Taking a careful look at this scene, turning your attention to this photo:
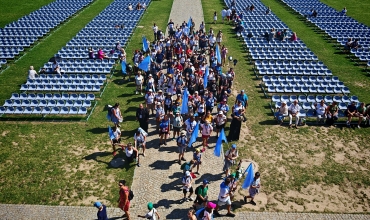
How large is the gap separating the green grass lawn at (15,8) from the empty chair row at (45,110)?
23.5 metres

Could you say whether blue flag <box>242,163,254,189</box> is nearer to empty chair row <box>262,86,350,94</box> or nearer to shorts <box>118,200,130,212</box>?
shorts <box>118,200,130,212</box>

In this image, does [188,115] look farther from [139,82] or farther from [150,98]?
[139,82]

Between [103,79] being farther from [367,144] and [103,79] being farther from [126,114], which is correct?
[367,144]

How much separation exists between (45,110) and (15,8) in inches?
1311

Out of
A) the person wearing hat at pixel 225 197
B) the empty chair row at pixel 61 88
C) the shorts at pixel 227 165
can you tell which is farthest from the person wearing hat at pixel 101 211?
the empty chair row at pixel 61 88

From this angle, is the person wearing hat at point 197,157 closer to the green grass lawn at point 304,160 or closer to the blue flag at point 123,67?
the green grass lawn at point 304,160

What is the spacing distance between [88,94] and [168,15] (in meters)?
23.8

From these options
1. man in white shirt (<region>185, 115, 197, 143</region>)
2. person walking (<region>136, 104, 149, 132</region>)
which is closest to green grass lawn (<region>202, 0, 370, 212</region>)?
man in white shirt (<region>185, 115, 197, 143</region>)

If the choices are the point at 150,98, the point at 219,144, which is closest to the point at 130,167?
the point at 219,144

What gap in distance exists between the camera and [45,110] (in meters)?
19.2

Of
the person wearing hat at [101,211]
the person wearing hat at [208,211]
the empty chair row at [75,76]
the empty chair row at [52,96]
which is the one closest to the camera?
the person wearing hat at [208,211]

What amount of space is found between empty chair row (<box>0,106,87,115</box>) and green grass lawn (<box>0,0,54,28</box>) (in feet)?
77.2

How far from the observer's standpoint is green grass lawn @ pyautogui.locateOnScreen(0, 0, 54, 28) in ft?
132

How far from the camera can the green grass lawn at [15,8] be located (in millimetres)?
40094
